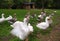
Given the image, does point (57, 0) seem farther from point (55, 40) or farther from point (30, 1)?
point (55, 40)

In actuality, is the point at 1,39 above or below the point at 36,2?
above

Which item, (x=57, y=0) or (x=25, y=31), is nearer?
Answer: (x=25, y=31)

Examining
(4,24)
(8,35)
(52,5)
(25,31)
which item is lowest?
(52,5)

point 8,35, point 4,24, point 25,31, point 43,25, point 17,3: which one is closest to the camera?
point 25,31

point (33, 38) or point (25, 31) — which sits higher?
point (25, 31)

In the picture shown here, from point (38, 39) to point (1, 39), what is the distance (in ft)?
4.28

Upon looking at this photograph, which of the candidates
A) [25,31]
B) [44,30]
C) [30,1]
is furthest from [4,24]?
[30,1]

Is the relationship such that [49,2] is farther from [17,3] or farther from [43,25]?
[43,25]

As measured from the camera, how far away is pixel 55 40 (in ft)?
25.4

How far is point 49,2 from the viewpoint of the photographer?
38.9 metres

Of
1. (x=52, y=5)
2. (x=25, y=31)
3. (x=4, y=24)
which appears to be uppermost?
(x=25, y=31)

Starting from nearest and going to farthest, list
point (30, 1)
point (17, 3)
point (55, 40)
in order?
1. point (55, 40)
2. point (17, 3)
3. point (30, 1)

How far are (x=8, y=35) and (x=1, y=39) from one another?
59 cm

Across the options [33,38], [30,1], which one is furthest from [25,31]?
[30,1]
